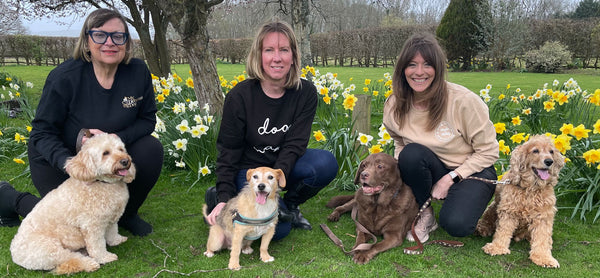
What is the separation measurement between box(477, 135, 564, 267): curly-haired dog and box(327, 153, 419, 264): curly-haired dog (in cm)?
66

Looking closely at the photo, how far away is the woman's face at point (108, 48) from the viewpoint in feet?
8.87

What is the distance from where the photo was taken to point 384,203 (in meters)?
2.91

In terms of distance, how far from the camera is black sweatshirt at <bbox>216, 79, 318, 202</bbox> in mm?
2943

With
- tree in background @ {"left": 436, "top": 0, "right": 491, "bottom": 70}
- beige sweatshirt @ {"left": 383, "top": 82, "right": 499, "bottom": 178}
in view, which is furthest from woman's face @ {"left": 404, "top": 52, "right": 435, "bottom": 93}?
tree in background @ {"left": 436, "top": 0, "right": 491, "bottom": 70}

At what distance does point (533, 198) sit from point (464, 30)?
17.1 metres

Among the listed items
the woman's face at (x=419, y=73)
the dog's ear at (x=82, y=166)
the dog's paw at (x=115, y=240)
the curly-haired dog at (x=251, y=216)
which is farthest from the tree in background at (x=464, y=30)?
the dog's ear at (x=82, y=166)

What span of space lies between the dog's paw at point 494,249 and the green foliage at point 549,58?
1634 cm

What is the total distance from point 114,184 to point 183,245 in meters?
0.74

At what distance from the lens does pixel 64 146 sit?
111 inches

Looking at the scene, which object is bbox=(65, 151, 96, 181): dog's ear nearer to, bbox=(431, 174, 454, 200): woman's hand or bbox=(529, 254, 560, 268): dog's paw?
bbox=(431, 174, 454, 200): woman's hand

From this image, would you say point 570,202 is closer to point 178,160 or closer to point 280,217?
point 280,217

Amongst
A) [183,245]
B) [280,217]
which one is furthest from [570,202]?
[183,245]

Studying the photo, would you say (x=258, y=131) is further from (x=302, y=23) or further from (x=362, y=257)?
(x=302, y=23)

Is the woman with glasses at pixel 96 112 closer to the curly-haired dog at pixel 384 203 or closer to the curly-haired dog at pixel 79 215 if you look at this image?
the curly-haired dog at pixel 79 215
